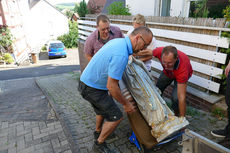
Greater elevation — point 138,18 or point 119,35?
point 138,18

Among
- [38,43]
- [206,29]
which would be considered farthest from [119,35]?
[38,43]

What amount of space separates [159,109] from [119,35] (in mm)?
1903

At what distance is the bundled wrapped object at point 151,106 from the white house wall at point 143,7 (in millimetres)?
4774

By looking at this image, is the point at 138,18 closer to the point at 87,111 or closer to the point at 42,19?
the point at 87,111

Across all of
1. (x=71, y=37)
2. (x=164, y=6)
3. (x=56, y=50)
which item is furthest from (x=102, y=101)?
(x=71, y=37)

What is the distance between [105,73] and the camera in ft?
7.34

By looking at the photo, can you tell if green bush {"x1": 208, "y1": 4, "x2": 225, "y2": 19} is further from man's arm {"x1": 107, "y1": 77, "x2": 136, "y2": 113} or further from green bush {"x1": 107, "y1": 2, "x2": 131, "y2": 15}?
man's arm {"x1": 107, "y1": 77, "x2": 136, "y2": 113}

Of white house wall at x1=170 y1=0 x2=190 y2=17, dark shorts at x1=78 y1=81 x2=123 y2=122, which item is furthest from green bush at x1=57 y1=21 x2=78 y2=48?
A: dark shorts at x1=78 y1=81 x2=123 y2=122

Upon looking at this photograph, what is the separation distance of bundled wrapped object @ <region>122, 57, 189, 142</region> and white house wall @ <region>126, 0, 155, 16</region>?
4.77 m

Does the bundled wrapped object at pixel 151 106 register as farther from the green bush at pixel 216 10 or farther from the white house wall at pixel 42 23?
the white house wall at pixel 42 23

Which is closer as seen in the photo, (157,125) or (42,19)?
(157,125)

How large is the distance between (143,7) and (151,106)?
564cm

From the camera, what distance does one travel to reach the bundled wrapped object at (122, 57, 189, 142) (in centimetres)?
231

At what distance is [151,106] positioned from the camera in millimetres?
2393
